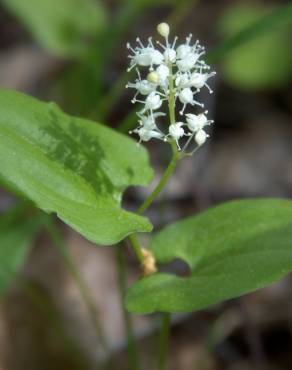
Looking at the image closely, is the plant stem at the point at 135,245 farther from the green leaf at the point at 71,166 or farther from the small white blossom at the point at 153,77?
the small white blossom at the point at 153,77

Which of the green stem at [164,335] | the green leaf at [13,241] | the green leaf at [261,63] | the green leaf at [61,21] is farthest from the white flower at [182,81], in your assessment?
the green leaf at [261,63]

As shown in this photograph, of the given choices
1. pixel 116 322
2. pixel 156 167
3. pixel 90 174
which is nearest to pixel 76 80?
pixel 156 167

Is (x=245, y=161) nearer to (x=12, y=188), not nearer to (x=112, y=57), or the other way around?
(x=112, y=57)

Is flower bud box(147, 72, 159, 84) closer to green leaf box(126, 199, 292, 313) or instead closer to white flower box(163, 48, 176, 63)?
white flower box(163, 48, 176, 63)

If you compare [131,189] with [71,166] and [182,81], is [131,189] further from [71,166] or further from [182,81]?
[182,81]

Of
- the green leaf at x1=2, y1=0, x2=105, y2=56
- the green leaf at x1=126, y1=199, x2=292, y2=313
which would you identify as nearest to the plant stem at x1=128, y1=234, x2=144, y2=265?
the green leaf at x1=126, y1=199, x2=292, y2=313

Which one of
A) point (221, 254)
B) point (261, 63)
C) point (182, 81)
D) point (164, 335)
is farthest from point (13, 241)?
point (261, 63)
